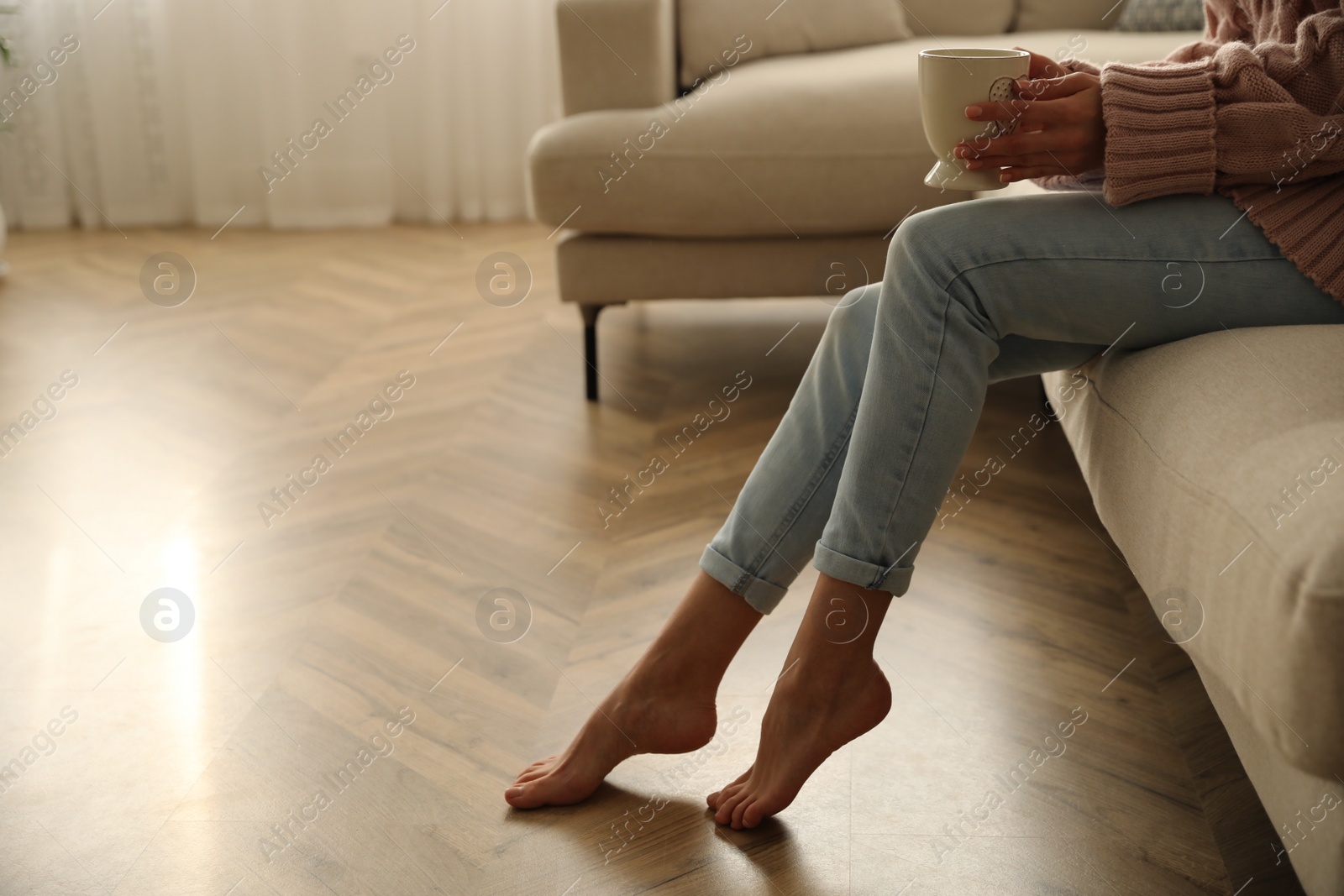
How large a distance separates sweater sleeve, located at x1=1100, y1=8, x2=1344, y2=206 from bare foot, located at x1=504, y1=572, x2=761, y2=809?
1.47 ft

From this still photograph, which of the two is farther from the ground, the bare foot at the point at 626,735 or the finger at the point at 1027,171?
the finger at the point at 1027,171

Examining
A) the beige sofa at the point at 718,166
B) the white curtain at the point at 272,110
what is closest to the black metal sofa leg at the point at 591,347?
the beige sofa at the point at 718,166

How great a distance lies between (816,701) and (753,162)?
997mm

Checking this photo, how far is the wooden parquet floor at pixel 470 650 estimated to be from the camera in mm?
869

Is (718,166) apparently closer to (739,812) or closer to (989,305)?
(989,305)

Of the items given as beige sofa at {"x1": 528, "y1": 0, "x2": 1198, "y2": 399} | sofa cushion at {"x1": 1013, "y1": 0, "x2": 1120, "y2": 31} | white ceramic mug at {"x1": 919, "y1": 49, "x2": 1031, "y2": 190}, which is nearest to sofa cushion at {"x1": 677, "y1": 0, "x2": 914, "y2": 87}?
beige sofa at {"x1": 528, "y1": 0, "x2": 1198, "y2": 399}

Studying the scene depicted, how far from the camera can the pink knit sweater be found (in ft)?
2.51

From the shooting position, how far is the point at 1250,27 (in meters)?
0.91

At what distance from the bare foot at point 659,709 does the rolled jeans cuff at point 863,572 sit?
0.12 meters

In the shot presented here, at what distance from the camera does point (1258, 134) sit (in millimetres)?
770

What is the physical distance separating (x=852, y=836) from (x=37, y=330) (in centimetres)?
201

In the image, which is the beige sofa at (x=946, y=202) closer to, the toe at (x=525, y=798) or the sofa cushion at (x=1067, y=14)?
the sofa cushion at (x=1067, y=14)

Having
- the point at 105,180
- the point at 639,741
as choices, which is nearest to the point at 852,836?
the point at 639,741

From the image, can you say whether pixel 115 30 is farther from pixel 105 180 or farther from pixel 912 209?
pixel 912 209
